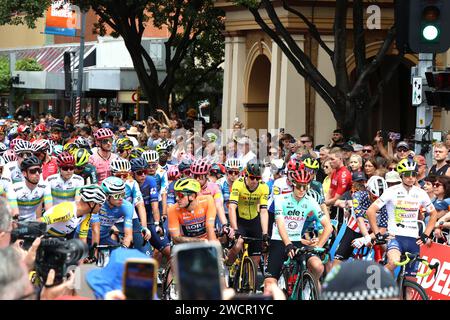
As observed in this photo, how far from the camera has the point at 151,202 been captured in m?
15.3

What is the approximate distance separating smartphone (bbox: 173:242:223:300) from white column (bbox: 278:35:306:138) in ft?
85.1

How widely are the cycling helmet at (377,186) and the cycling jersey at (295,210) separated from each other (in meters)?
1.35

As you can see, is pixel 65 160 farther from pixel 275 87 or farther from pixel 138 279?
pixel 275 87

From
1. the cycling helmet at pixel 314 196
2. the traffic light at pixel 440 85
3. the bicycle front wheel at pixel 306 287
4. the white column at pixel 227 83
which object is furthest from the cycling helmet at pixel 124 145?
the white column at pixel 227 83

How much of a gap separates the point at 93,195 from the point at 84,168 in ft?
14.7

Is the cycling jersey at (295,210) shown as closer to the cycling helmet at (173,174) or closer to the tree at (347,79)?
the cycling helmet at (173,174)

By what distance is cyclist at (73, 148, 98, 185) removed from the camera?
15483 millimetres

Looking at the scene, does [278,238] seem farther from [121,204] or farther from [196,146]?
[196,146]

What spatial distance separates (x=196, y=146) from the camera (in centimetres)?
2241

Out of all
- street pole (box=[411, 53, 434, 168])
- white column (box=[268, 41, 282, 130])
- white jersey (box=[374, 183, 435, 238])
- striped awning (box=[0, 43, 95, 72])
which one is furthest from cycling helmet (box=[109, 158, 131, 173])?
striped awning (box=[0, 43, 95, 72])

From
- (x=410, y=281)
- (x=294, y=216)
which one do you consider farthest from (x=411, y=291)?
(x=294, y=216)

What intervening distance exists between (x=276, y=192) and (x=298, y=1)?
683 inches

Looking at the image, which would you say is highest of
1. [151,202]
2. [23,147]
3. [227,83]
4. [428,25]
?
[428,25]
